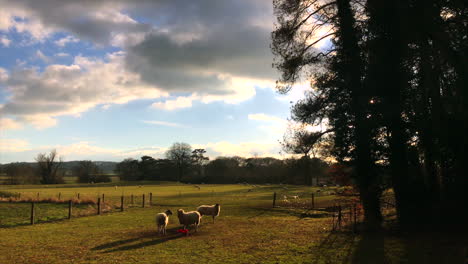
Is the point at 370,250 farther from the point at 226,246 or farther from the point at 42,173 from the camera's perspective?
the point at 42,173

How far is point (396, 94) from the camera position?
15250 millimetres

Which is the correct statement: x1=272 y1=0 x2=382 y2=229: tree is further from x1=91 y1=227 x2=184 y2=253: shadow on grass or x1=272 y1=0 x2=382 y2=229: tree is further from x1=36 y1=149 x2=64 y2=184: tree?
x1=36 y1=149 x2=64 y2=184: tree

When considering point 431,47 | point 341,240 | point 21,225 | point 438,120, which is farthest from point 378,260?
point 21,225

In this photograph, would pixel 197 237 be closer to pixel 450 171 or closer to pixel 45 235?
pixel 45 235

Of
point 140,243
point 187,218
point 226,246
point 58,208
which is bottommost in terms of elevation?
point 58,208

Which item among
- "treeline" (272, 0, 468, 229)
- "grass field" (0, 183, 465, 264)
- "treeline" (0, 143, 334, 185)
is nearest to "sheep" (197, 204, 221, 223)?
"grass field" (0, 183, 465, 264)

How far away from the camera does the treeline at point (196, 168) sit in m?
105

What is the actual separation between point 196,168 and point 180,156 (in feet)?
25.9

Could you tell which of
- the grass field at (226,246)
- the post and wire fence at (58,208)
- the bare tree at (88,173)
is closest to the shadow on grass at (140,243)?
the grass field at (226,246)

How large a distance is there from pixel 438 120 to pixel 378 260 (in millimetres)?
6792

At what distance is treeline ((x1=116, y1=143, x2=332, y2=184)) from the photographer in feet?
343

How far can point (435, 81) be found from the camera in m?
14.0

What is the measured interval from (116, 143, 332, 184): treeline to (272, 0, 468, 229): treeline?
7865 centimetres

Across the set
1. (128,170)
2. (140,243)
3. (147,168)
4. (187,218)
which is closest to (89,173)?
(128,170)
